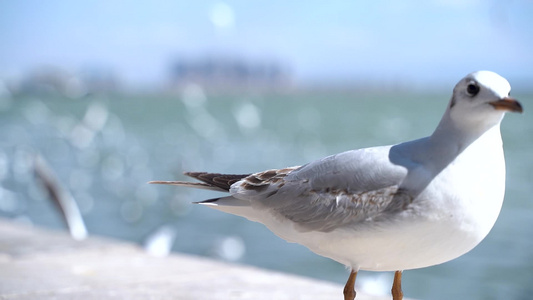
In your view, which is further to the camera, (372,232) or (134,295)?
(134,295)

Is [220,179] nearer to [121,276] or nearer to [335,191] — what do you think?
[335,191]

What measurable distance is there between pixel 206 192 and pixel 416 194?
1447 cm

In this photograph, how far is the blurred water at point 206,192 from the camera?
10.1 metres

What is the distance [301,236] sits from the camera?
9.71ft

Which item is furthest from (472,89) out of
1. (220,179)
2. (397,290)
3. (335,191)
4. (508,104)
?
(220,179)

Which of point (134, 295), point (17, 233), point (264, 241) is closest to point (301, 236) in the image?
point (134, 295)

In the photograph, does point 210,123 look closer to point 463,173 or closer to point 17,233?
point 17,233

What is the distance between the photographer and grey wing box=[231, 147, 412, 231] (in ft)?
8.95

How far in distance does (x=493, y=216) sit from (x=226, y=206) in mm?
1135

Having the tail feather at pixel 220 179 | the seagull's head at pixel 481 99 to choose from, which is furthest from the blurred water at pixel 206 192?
the seagull's head at pixel 481 99

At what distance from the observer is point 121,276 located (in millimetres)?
4512

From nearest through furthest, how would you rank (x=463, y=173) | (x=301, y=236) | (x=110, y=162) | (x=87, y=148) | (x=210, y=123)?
(x=463, y=173), (x=301, y=236), (x=110, y=162), (x=87, y=148), (x=210, y=123)

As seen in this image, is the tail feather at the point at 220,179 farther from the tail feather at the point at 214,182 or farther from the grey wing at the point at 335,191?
the grey wing at the point at 335,191

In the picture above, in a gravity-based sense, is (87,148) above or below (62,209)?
above
